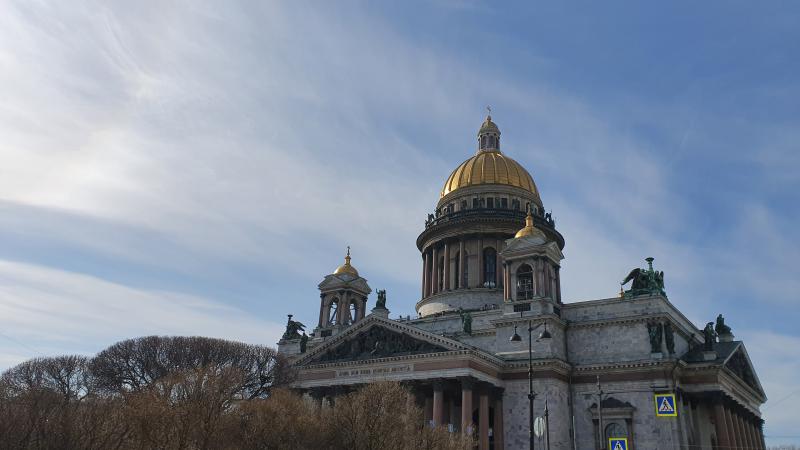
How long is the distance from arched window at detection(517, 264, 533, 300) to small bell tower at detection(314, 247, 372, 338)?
1706cm

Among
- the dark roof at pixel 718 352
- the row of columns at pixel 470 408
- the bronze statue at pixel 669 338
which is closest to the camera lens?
the row of columns at pixel 470 408

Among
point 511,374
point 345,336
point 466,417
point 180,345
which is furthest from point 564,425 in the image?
point 180,345

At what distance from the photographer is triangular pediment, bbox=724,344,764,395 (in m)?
47.8

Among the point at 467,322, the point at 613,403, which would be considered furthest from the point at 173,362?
the point at 613,403

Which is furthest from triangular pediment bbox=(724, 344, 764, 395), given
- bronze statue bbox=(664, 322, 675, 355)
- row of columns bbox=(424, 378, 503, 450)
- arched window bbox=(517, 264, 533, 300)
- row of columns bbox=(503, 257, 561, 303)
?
row of columns bbox=(424, 378, 503, 450)

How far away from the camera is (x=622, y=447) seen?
34781mm

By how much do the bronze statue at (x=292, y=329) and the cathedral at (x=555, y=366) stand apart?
34.5 feet

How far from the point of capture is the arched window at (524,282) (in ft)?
157

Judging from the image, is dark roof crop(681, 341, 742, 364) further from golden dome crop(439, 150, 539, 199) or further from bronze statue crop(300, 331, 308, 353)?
bronze statue crop(300, 331, 308, 353)

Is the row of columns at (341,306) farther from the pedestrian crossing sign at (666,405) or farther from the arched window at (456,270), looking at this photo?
the pedestrian crossing sign at (666,405)

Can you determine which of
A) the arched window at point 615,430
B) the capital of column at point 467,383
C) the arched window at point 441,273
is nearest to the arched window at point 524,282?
the capital of column at point 467,383

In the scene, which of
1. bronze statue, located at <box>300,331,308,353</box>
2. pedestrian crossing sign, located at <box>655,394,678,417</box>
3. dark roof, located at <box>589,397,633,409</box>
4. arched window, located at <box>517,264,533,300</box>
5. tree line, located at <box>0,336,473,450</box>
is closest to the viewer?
tree line, located at <box>0,336,473,450</box>

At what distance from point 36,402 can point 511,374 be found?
30.8m

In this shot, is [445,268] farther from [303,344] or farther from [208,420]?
[208,420]
